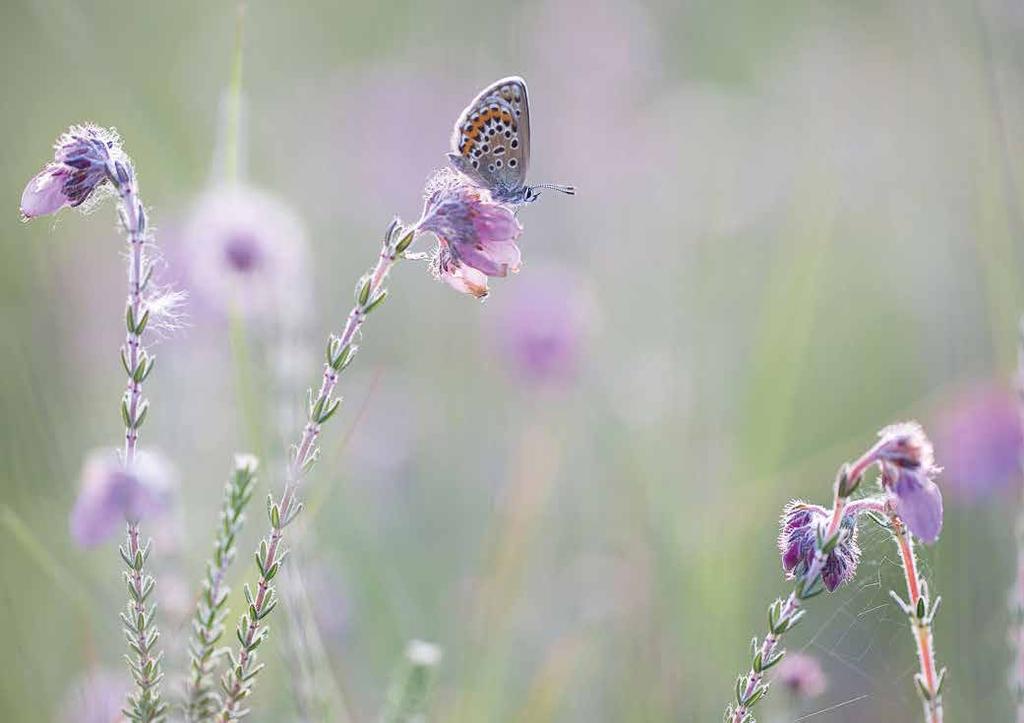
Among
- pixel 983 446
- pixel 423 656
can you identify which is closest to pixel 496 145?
pixel 423 656

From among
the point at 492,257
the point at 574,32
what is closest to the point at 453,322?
the point at 574,32

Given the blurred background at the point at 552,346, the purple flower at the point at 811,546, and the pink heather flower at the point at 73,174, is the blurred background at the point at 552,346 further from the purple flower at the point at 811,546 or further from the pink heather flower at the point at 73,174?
the pink heather flower at the point at 73,174

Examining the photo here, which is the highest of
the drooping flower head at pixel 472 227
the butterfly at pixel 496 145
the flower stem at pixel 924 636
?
the butterfly at pixel 496 145

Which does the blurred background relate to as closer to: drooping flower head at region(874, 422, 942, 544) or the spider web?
the spider web

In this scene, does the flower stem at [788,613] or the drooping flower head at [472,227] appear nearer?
the flower stem at [788,613]

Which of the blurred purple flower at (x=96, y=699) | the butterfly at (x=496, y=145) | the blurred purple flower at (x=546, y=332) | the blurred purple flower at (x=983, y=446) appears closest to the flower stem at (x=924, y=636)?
the butterfly at (x=496, y=145)

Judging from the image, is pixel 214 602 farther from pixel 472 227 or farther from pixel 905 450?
pixel 905 450
